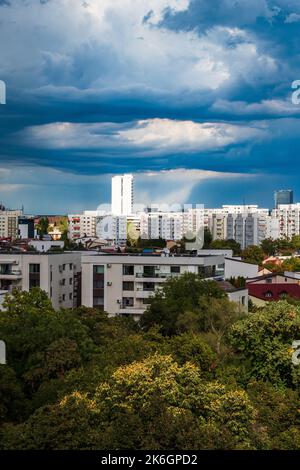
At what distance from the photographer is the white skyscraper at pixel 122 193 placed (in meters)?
32.0

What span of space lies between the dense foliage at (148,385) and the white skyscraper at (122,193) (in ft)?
65.9

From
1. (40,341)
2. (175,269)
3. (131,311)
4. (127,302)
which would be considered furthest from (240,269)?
(40,341)

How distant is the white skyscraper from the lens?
32031mm

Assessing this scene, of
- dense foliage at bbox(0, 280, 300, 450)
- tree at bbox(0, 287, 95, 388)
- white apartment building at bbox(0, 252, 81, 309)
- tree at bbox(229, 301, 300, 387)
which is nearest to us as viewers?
dense foliage at bbox(0, 280, 300, 450)

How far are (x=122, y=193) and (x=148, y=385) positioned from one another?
28.1 m

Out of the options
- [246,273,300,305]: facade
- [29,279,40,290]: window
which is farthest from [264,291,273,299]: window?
[29,279,40,290]: window

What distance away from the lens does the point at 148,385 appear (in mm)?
6184

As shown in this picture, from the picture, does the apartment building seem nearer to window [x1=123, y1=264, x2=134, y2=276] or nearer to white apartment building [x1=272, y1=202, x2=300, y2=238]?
window [x1=123, y1=264, x2=134, y2=276]

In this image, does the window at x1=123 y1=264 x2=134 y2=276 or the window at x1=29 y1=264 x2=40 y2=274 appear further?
the window at x1=123 y1=264 x2=134 y2=276

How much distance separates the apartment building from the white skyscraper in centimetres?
1379

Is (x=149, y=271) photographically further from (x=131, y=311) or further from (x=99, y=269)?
(x=99, y=269)

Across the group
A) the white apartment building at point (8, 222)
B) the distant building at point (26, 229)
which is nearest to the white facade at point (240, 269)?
the distant building at point (26, 229)

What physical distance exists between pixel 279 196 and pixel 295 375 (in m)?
62.4

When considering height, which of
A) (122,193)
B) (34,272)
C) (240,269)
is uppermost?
(122,193)
